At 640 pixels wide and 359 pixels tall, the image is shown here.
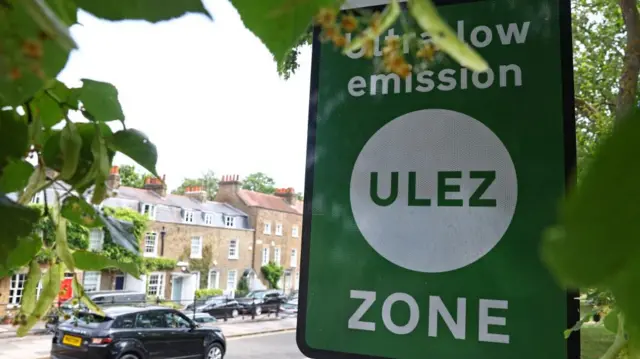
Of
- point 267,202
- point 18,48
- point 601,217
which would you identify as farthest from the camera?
point 267,202

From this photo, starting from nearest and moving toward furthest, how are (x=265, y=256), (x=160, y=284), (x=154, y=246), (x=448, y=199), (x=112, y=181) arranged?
(x=448, y=199)
(x=112, y=181)
(x=154, y=246)
(x=160, y=284)
(x=265, y=256)

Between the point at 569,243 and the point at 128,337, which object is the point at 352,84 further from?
the point at 128,337

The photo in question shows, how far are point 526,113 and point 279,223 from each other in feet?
47.9

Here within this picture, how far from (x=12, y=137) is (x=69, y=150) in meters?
0.08

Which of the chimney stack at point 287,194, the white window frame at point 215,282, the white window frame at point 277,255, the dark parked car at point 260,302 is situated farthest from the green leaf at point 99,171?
the chimney stack at point 287,194

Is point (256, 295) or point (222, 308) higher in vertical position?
point (256, 295)

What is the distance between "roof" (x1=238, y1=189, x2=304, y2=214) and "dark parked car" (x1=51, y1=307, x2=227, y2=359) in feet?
29.0

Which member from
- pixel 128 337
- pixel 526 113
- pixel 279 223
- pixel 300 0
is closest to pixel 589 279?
pixel 300 0

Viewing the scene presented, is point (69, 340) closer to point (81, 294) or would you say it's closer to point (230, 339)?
point (230, 339)

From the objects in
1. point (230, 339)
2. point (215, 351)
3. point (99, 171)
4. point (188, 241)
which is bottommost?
point (230, 339)

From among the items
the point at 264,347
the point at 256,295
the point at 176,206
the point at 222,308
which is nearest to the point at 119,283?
the point at 222,308

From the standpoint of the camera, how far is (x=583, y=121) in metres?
3.20

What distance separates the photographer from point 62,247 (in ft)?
1.39

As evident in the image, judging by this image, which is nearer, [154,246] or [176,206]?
[154,246]
